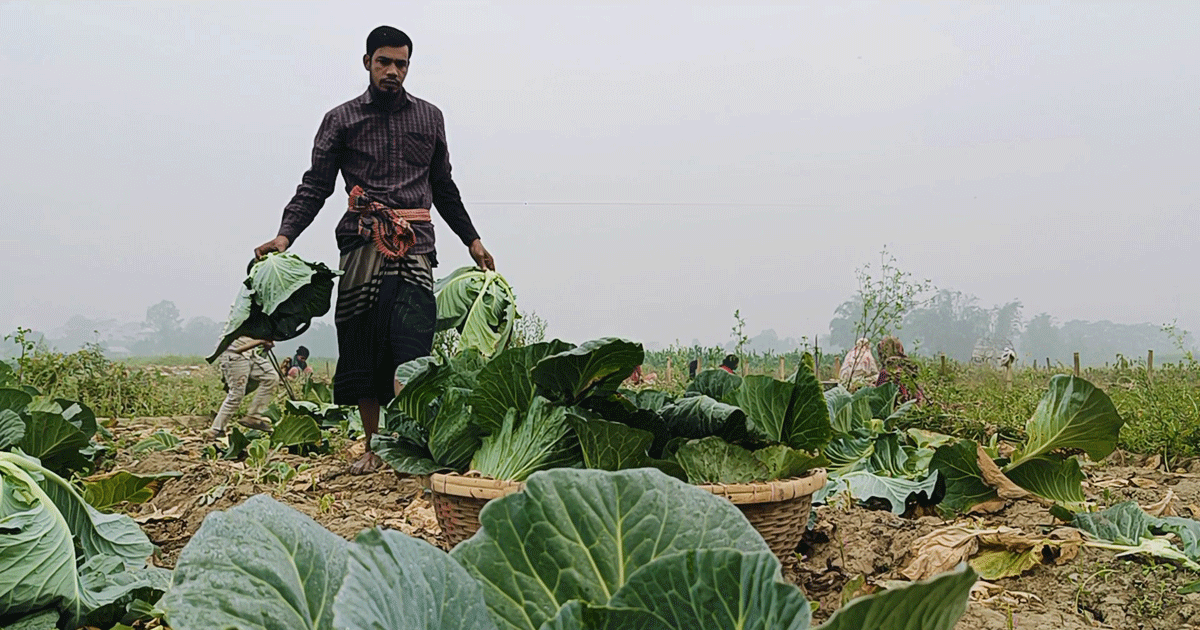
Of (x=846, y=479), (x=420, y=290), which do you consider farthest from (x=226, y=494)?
(x=846, y=479)

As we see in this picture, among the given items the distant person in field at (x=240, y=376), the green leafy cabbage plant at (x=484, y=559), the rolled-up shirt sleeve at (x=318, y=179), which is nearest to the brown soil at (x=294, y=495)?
the rolled-up shirt sleeve at (x=318, y=179)

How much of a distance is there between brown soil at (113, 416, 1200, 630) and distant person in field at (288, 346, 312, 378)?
702cm

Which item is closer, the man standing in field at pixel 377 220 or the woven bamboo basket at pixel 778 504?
the woven bamboo basket at pixel 778 504

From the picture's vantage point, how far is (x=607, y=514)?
74cm

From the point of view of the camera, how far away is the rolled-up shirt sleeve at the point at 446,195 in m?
5.01

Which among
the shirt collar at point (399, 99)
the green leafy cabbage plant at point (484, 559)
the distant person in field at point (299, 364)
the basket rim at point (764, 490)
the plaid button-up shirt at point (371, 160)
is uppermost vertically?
the shirt collar at point (399, 99)

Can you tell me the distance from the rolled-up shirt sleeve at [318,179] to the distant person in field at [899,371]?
12.3 ft

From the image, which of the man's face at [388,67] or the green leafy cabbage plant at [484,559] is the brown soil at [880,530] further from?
the man's face at [388,67]

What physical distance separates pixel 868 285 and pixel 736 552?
7.54 metres

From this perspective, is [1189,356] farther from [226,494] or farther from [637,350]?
[226,494]

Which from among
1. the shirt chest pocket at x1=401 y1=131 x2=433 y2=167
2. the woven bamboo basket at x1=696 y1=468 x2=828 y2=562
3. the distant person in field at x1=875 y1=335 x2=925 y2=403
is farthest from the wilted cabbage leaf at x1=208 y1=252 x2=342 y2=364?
the distant person in field at x1=875 y1=335 x2=925 y2=403

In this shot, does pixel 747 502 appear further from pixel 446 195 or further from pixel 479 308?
pixel 446 195

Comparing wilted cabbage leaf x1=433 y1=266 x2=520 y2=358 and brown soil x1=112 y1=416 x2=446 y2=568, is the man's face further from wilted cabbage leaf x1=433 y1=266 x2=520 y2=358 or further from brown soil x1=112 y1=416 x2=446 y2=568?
brown soil x1=112 y1=416 x2=446 y2=568

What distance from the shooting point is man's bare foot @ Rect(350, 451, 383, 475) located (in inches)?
184
